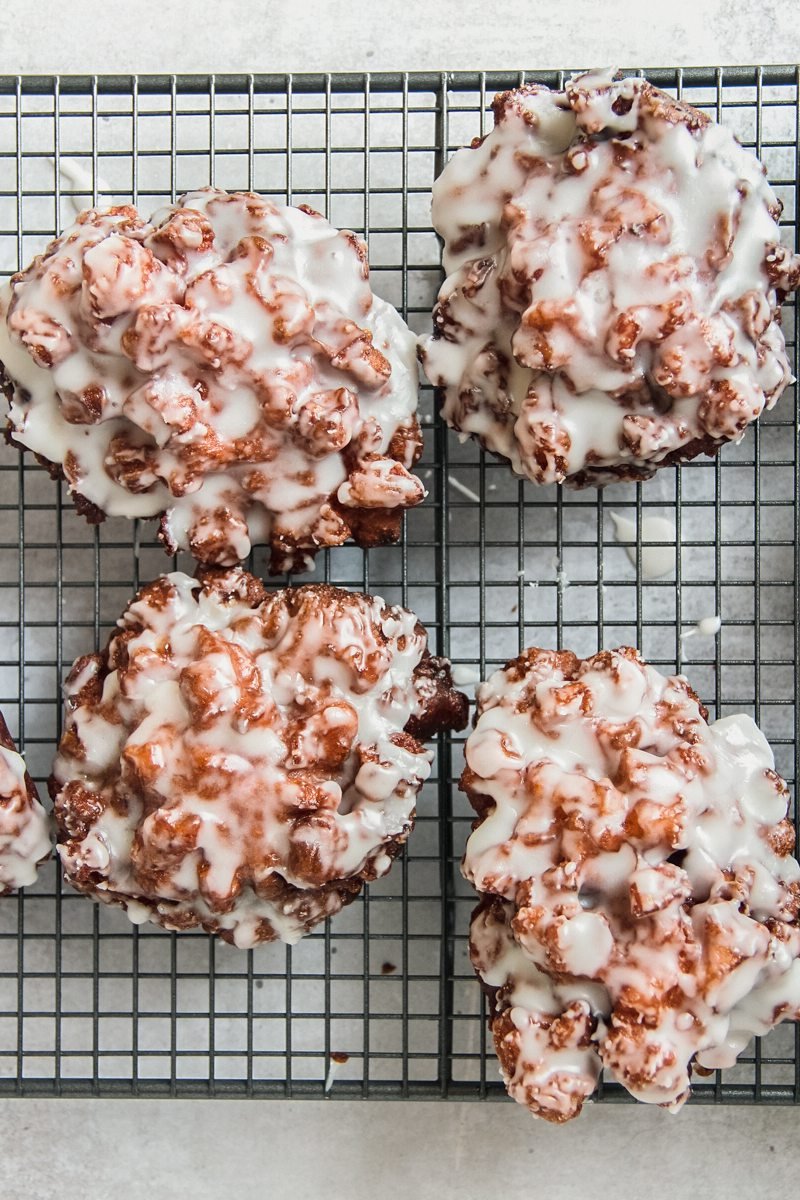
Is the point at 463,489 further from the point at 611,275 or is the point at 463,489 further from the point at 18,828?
the point at 18,828

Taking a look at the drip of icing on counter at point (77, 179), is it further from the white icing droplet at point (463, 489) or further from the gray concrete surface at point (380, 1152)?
the gray concrete surface at point (380, 1152)

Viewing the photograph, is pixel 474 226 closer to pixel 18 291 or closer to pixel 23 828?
pixel 18 291

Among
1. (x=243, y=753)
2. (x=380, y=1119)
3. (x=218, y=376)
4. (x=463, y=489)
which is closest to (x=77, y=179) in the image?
(x=218, y=376)

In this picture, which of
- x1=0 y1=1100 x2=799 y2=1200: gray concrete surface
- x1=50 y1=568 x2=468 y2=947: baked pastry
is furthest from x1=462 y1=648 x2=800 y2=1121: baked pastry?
x1=0 y1=1100 x2=799 y2=1200: gray concrete surface

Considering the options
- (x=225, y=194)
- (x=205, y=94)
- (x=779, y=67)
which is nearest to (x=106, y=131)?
(x=205, y=94)

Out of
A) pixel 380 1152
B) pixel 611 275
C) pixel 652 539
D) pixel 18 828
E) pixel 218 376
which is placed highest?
pixel 611 275
